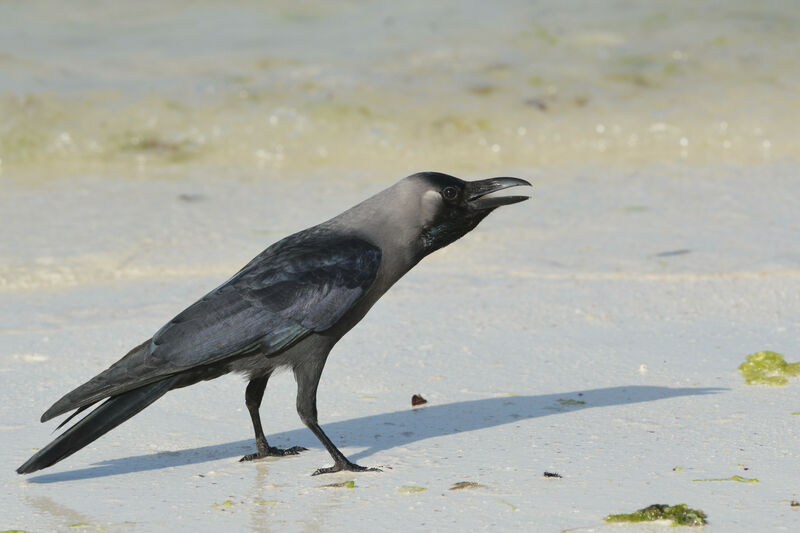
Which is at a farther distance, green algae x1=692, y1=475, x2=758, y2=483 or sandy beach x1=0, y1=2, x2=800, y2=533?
sandy beach x1=0, y1=2, x2=800, y2=533

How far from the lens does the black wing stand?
3617mm

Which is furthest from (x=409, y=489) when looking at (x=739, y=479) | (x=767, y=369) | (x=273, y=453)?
(x=767, y=369)

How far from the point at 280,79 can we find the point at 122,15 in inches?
123

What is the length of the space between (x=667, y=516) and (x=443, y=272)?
3.42 meters

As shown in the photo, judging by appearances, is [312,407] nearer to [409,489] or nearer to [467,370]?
[409,489]

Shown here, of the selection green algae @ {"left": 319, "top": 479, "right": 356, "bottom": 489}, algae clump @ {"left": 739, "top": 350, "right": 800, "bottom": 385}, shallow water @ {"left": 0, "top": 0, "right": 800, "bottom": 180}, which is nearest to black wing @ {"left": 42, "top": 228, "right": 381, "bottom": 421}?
green algae @ {"left": 319, "top": 479, "right": 356, "bottom": 489}

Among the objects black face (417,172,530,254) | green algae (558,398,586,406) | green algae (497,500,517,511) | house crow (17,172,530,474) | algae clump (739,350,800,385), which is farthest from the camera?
algae clump (739,350,800,385)

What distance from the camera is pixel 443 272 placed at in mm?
6348

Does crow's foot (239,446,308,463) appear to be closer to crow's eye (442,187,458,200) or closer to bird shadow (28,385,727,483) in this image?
bird shadow (28,385,727,483)

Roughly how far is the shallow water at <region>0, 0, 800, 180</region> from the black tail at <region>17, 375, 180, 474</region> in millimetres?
5641

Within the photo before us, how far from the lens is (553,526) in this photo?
3.03 m

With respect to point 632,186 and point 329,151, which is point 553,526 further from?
point 329,151

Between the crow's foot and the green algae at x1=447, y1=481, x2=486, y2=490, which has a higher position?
the crow's foot

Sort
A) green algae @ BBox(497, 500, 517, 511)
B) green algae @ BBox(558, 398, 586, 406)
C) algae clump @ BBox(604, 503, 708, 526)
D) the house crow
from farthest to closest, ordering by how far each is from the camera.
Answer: green algae @ BBox(558, 398, 586, 406), the house crow, green algae @ BBox(497, 500, 517, 511), algae clump @ BBox(604, 503, 708, 526)
